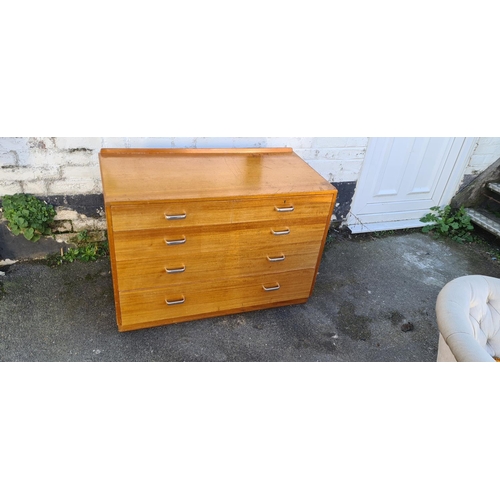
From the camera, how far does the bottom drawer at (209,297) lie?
218cm

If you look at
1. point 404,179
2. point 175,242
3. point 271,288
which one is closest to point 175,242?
point 175,242

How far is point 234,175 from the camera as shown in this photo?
2.17m

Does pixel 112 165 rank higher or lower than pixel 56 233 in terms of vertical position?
higher

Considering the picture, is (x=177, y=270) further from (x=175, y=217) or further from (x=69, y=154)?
(x=69, y=154)

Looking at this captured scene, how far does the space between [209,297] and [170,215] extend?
63 cm

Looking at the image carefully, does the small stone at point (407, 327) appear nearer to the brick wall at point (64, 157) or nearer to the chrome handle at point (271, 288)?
the chrome handle at point (271, 288)

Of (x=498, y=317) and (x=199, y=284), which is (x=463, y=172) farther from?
(x=199, y=284)

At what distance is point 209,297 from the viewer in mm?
2320

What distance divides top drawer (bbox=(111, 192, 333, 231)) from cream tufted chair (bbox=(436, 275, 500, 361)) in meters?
0.83

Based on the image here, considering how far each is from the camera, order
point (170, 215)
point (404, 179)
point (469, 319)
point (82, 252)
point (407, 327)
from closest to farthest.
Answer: point (469, 319), point (170, 215), point (407, 327), point (82, 252), point (404, 179)

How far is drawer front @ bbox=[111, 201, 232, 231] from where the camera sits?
183 cm

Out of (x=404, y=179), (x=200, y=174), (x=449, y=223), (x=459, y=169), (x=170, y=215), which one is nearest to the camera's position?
(x=170, y=215)

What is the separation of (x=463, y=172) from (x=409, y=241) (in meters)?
0.84
